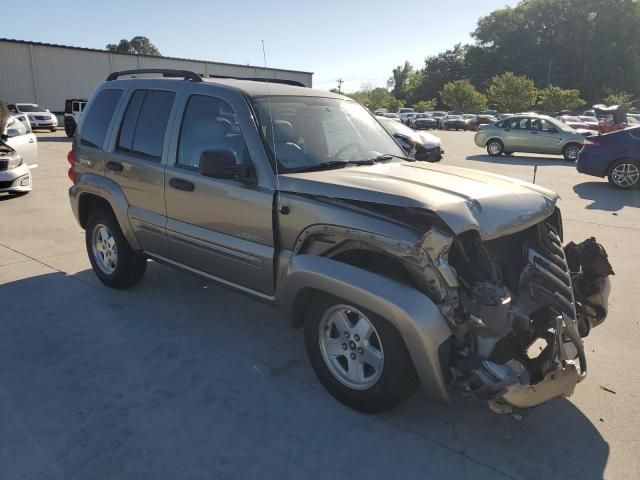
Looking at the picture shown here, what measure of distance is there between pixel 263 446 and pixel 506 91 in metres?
70.8

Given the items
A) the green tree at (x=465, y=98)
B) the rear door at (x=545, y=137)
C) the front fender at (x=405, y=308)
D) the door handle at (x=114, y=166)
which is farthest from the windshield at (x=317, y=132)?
the green tree at (x=465, y=98)

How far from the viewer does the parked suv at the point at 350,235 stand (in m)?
2.73

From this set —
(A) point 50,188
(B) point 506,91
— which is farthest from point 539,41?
(A) point 50,188

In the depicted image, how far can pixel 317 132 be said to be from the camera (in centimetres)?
396

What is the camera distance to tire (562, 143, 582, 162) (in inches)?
716

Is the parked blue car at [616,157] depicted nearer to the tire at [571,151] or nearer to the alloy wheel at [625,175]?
the alloy wheel at [625,175]

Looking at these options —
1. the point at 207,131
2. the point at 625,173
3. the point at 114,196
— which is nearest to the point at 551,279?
the point at 207,131

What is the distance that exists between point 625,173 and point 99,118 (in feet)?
36.0

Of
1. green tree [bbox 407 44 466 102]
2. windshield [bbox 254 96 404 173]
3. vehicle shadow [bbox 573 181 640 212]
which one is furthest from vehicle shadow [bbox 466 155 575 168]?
green tree [bbox 407 44 466 102]

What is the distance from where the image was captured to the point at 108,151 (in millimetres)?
4770

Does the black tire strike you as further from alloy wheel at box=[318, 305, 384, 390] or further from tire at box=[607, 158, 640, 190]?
alloy wheel at box=[318, 305, 384, 390]

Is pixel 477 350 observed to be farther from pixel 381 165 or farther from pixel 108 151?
pixel 108 151

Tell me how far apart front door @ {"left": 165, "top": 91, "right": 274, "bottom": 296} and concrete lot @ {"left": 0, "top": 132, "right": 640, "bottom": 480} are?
0.63 meters

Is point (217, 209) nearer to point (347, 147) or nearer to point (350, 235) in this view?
point (347, 147)
